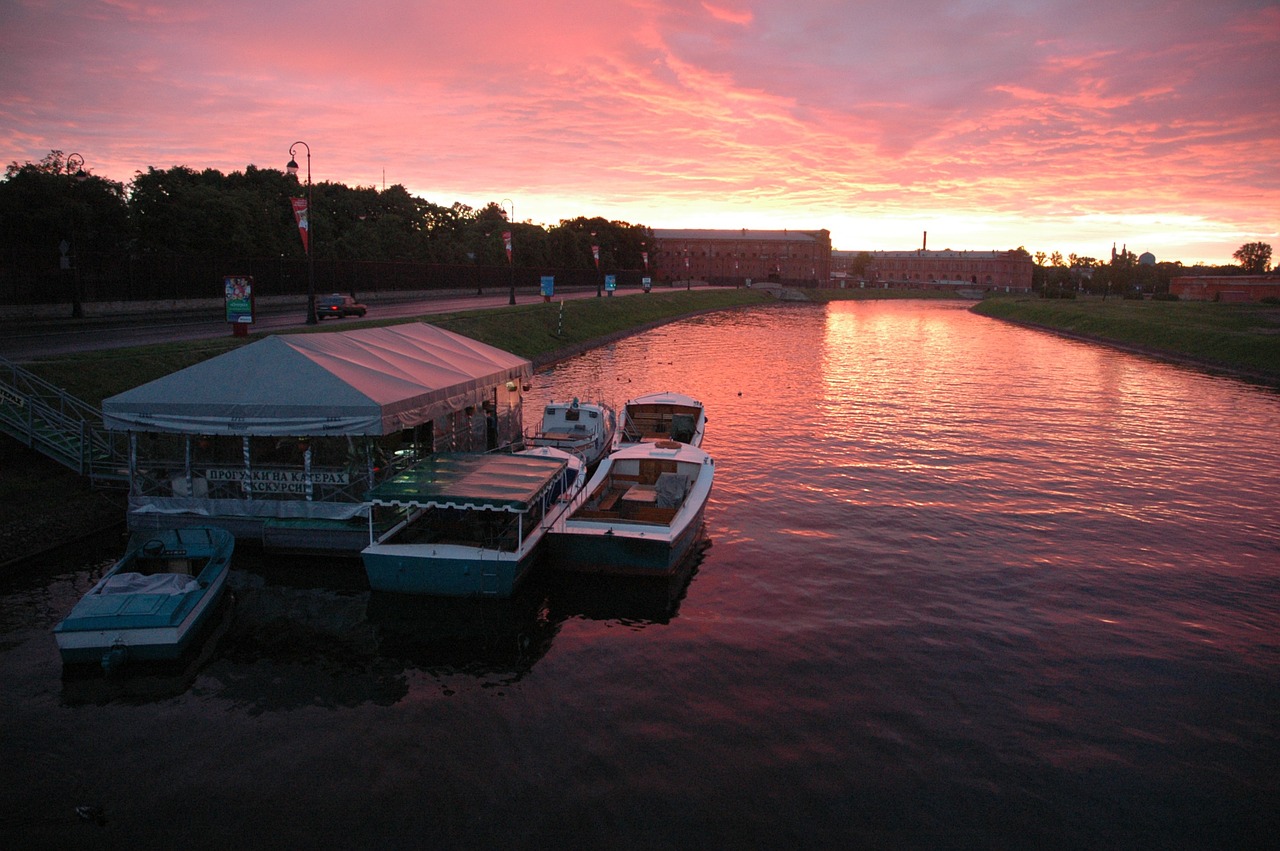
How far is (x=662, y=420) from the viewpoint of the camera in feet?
99.3

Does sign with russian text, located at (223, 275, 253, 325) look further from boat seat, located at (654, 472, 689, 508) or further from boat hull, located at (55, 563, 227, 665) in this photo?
boat hull, located at (55, 563, 227, 665)

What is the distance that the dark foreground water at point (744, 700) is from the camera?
36.1 feet

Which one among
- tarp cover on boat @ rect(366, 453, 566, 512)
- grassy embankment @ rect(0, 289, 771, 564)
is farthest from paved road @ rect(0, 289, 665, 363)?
tarp cover on boat @ rect(366, 453, 566, 512)

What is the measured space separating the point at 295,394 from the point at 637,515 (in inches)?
346

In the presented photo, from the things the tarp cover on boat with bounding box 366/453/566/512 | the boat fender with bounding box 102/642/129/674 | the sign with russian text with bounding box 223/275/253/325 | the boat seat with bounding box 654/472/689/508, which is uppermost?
the sign with russian text with bounding box 223/275/253/325

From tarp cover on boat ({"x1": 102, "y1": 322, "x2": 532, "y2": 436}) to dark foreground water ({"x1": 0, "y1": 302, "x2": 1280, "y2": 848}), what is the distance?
353 centimetres

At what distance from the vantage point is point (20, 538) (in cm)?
1875

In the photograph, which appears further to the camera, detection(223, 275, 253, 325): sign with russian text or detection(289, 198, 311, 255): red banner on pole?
detection(289, 198, 311, 255): red banner on pole

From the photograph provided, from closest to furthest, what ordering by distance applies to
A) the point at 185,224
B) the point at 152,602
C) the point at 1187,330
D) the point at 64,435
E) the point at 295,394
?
the point at 152,602 → the point at 295,394 → the point at 64,435 → the point at 185,224 → the point at 1187,330

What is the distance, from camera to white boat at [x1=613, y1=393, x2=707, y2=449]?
96.3 feet

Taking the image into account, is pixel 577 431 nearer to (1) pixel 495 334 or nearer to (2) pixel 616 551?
(2) pixel 616 551

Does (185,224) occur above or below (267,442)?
above

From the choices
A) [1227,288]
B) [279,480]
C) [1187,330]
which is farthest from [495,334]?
[1227,288]

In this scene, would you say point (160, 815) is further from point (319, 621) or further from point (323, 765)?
point (319, 621)
